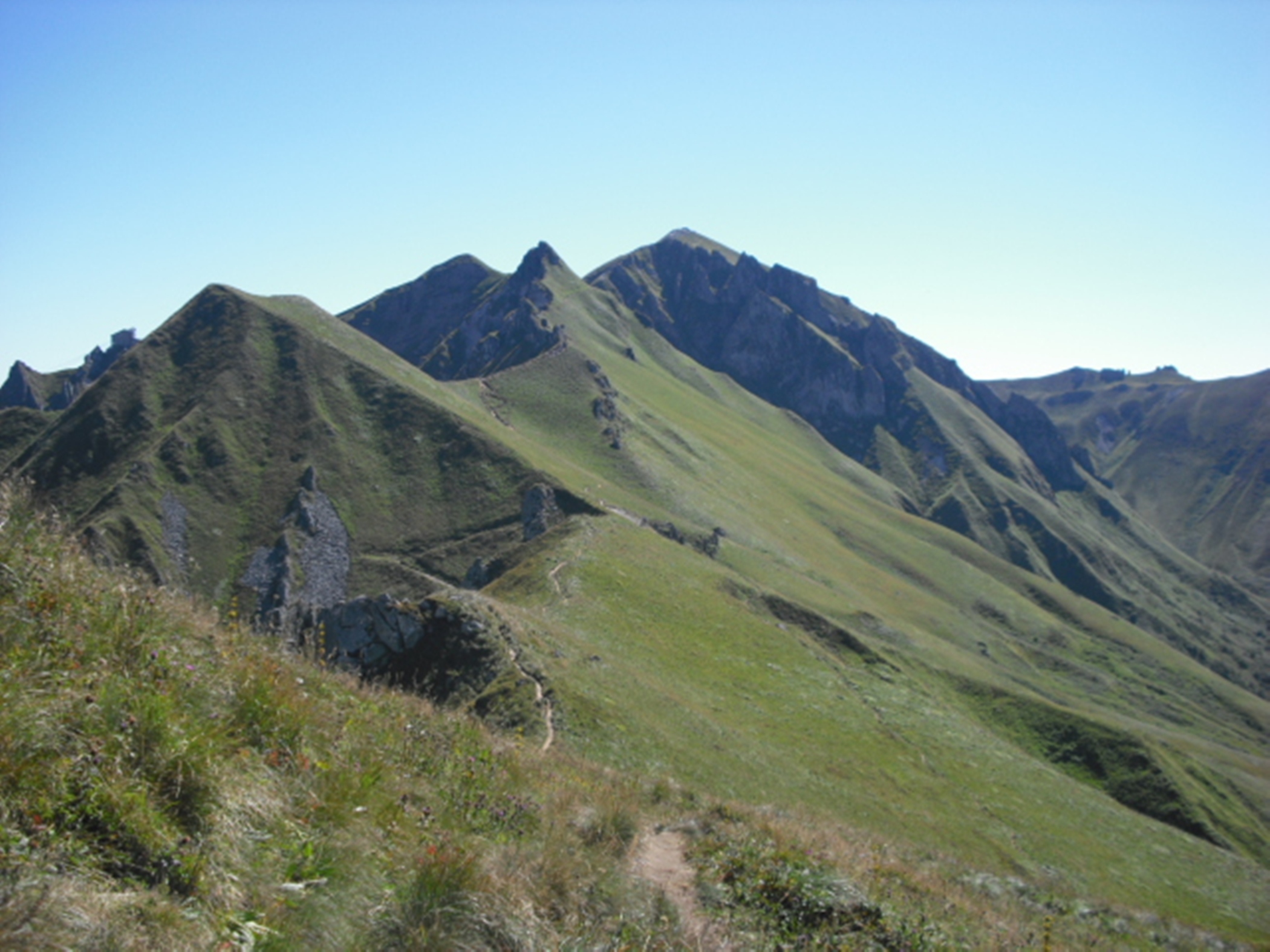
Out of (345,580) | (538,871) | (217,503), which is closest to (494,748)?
(538,871)

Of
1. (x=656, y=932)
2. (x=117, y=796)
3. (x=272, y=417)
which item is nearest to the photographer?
(x=117, y=796)

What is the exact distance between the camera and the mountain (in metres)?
38.8

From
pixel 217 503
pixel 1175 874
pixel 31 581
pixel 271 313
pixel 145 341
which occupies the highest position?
pixel 271 313

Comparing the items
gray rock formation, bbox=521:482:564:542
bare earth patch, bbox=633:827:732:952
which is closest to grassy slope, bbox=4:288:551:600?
gray rock formation, bbox=521:482:564:542

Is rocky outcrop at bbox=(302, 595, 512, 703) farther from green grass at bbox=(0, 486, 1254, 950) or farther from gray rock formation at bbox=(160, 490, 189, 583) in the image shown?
gray rock formation at bbox=(160, 490, 189, 583)

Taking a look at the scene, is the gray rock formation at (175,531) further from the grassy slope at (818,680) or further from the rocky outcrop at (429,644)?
the rocky outcrop at (429,644)

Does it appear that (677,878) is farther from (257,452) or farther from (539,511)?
(257,452)

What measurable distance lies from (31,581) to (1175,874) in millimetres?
65214

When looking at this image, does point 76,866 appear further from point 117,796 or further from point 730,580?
point 730,580

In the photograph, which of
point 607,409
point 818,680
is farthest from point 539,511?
point 607,409

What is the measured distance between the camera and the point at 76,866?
18.0 feet

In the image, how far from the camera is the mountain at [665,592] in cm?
3881

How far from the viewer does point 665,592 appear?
5975cm

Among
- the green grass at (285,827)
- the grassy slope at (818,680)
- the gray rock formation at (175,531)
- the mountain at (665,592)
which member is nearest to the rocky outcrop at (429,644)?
the mountain at (665,592)
